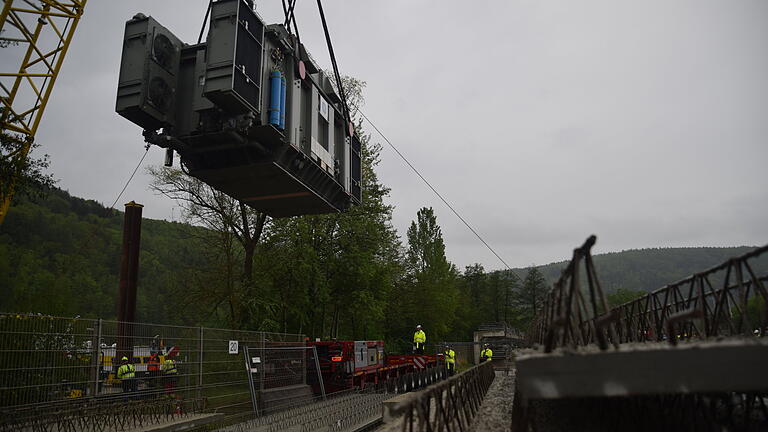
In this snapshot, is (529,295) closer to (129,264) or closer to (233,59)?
(129,264)

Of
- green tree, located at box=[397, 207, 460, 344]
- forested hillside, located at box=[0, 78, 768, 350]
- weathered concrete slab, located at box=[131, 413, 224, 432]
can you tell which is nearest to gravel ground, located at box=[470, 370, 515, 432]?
forested hillside, located at box=[0, 78, 768, 350]

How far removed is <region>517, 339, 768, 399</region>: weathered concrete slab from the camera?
11.0ft

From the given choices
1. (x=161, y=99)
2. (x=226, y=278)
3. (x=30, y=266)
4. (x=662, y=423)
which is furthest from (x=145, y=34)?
(x=30, y=266)

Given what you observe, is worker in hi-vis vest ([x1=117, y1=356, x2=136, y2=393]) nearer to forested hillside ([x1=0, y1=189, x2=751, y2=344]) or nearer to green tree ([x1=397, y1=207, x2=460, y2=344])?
forested hillside ([x1=0, y1=189, x2=751, y2=344])

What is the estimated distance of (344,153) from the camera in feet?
51.0

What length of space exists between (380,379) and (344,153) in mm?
10294

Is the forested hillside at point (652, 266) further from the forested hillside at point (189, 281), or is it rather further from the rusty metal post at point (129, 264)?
the rusty metal post at point (129, 264)

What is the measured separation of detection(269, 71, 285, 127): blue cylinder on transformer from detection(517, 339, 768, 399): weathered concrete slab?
28.7 ft

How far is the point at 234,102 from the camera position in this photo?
1011 cm

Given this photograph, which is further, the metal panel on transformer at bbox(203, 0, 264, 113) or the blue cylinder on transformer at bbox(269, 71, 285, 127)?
the blue cylinder on transformer at bbox(269, 71, 285, 127)

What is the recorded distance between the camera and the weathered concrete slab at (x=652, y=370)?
132 inches

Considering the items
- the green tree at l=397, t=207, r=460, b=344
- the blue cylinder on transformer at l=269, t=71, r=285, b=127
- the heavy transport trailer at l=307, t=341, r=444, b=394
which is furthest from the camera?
the green tree at l=397, t=207, r=460, b=344

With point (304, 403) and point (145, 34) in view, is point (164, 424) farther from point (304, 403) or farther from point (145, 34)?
point (145, 34)

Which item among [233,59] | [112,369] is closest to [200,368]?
[112,369]
